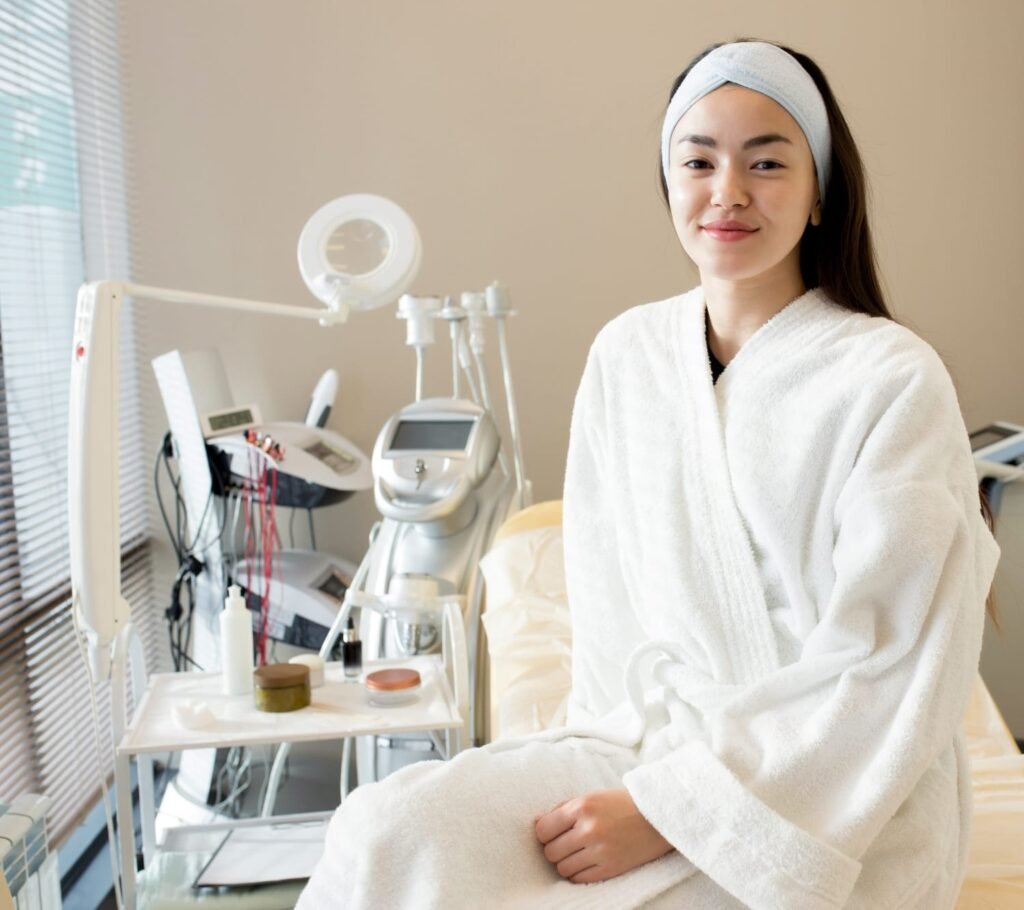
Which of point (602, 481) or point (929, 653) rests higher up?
point (602, 481)

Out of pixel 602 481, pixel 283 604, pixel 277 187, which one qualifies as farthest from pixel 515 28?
pixel 602 481

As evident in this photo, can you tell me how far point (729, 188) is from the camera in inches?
50.9

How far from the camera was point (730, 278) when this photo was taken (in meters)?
1.36

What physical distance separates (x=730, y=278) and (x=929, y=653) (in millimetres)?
478

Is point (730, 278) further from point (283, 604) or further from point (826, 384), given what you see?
point (283, 604)

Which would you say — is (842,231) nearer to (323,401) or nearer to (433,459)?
(433,459)

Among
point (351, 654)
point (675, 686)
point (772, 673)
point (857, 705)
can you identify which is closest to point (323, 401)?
point (351, 654)

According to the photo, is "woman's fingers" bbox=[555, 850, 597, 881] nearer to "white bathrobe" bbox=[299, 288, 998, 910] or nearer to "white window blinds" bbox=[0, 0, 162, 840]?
"white bathrobe" bbox=[299, 288, 998, 910]

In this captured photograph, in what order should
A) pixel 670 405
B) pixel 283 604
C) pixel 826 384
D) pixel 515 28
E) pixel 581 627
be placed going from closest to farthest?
pixel 826 384
pixel 670 405
pixel 581 627
pixel 283 604
pixel 515 28

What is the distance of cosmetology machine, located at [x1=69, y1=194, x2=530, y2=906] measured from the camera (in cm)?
163

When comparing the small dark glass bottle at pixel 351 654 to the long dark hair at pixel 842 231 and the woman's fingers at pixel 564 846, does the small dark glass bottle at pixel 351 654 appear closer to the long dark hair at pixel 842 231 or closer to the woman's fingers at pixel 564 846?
the woman's fingers at pixel 564 846

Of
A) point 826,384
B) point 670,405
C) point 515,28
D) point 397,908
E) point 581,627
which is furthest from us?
point 515,28

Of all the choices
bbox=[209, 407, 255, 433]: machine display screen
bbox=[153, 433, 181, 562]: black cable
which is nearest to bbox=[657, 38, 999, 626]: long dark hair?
bbox=[209, 407, 255, 433]: machine display screen

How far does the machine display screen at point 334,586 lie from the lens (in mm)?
2723
